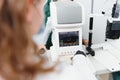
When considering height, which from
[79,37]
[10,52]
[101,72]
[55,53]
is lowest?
[101,72]

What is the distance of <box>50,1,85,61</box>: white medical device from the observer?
5.33 feet

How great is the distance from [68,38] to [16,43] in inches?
50.5

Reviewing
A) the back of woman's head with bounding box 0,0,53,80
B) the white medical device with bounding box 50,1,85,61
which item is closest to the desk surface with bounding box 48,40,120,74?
the white medical device with bounding box 50,1,85,61

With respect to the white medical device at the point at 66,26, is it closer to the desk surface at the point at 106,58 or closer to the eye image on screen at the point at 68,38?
the eye image on screen at the point at 68,38

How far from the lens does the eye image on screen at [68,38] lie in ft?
5.60

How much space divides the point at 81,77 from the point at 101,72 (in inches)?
29.4

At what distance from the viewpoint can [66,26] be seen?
165 cm

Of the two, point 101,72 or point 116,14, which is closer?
point 101,72

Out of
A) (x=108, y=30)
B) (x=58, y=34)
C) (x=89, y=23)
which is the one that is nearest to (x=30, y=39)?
(x=58, y=34)

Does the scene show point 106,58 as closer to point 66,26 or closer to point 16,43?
point 66,26

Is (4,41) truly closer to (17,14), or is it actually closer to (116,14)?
(17,14)

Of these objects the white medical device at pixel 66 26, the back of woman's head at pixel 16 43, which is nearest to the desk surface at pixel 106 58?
the white medical device at pixel 66 26

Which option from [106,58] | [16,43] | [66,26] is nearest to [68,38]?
[66,26]

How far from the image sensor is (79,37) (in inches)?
68.7
